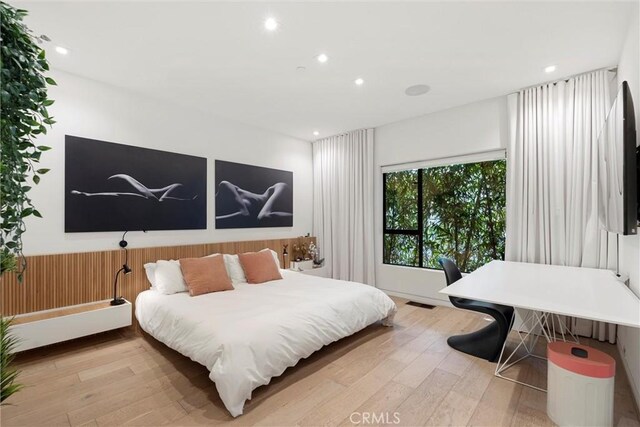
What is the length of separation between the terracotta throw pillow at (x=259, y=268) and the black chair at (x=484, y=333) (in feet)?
6.82

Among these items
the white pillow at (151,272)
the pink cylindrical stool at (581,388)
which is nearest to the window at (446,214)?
the pink cylindrical stool at (581,388)

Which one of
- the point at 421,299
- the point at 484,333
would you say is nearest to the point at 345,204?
the point at 421,299

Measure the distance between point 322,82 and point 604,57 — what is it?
8.82 feet

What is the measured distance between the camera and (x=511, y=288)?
2.18 meters

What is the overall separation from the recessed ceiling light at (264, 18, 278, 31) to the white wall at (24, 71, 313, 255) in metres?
2.10

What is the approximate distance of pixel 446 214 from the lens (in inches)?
173

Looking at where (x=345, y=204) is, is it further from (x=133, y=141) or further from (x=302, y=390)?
(x=302, y=390)

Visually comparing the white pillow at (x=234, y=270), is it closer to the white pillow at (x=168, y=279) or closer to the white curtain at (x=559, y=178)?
the white pillow at (x=168, y=279)

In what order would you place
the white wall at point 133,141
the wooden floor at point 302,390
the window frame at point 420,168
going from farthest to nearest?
the window frame at point 420,168, the white wall at point 133,141, the wooden floor at point 302,390

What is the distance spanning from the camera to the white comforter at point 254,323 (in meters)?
1.98

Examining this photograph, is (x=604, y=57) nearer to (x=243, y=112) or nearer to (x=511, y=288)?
(x=511, y=288)

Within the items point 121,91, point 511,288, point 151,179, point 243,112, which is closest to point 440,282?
point 511,288

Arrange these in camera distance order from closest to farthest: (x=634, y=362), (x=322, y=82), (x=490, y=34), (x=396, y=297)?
(x=634, y=362)
(x=490, y=34)
(x=322, y=82)
(x=396, y=297)

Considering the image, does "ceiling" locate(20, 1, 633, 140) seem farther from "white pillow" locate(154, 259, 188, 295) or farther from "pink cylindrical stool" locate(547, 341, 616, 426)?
"pink cylindrical stool" locate(547, 341, 616, 426)
